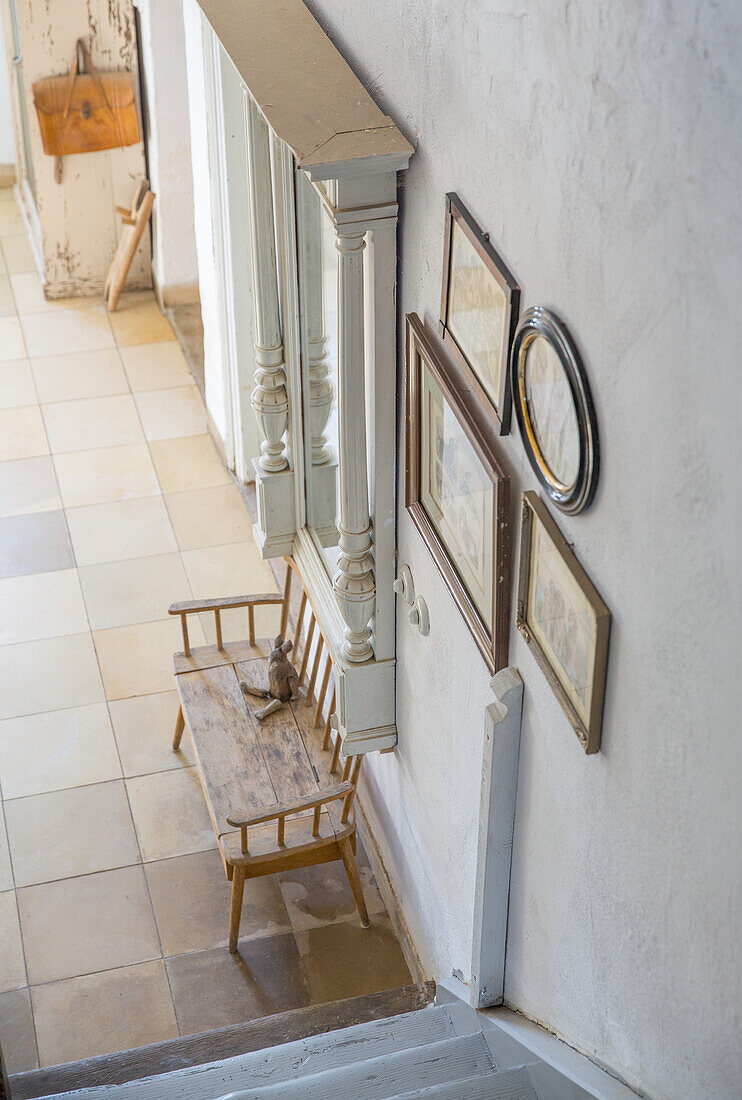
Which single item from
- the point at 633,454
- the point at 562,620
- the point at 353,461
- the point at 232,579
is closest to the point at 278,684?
the point at 353,461

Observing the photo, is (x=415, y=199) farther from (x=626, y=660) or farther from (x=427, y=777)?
(x=427, y=777)

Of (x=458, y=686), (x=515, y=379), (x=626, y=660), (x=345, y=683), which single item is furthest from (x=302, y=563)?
(x=626, y=660)

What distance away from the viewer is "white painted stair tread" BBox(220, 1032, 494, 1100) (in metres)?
3.04

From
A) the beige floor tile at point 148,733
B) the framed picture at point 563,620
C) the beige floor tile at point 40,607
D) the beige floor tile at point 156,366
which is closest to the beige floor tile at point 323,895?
the beige floor tile at point 148,733

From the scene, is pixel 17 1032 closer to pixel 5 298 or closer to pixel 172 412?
pixel 172 412

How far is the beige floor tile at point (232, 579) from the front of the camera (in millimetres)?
5746

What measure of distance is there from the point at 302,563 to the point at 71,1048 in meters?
1.81

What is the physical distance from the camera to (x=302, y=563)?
4.57 metres

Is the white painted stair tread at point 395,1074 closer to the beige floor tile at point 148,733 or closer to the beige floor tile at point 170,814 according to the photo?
the beige floor tile at point 170,814

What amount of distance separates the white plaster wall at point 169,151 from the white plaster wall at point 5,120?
2323mm

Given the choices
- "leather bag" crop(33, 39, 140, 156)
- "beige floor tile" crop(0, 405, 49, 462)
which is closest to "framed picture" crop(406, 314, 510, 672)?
"beige floor tile" crop(0, 405, 49, 462)

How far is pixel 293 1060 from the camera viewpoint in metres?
3.37

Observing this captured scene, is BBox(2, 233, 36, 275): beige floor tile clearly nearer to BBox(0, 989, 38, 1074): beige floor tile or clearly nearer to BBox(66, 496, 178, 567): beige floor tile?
BBox(66, 496, 178, 567): beige floor tile

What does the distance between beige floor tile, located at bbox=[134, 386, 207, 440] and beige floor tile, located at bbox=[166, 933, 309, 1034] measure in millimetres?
3420
